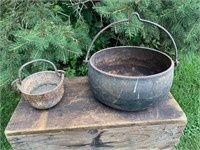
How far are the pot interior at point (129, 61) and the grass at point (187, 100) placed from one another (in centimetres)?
37

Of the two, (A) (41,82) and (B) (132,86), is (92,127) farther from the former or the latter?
(A) (41,82)

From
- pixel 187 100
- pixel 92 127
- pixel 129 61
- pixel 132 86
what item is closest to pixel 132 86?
pixel 132 86

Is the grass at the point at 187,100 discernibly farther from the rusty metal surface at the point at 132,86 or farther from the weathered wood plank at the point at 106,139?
the rusty metal surface at the point at 132,86

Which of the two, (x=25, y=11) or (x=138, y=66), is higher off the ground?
(x=25, y=11)

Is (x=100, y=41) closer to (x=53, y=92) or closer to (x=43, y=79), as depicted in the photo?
(x=43, y=79)

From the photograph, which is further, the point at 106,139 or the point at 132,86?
the point at 106,139

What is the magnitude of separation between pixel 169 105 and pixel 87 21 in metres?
0.81

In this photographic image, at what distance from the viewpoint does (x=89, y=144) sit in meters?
1.12

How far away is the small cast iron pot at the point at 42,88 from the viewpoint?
105 centimetres

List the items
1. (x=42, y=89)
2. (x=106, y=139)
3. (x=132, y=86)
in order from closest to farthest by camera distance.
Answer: (x=132, y=86), (x=106, y=139), (x=42, y=89)

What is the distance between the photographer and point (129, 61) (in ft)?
4.34

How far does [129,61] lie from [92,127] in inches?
18.1

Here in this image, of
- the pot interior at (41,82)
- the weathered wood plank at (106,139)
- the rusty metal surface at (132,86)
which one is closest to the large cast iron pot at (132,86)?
the rusty metal surface at (132,86)

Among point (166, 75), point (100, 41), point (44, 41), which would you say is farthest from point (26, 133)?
point (100, 41)
